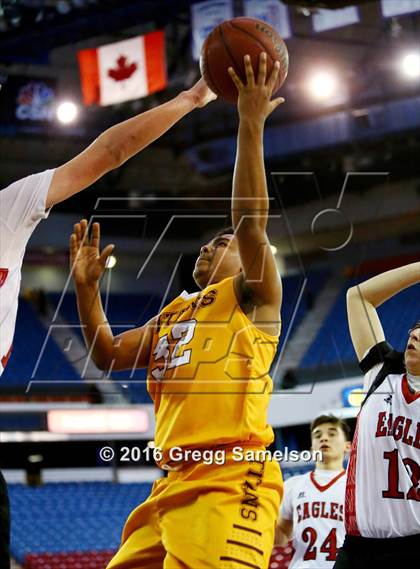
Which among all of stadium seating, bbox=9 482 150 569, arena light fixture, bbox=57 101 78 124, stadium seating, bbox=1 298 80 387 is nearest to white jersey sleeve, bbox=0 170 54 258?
stadium seating, bbox=9 482 150 569

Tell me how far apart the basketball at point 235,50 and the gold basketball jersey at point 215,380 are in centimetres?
79

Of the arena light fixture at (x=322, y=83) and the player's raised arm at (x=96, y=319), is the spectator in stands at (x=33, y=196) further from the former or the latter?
the arena light fixture at (x=322, y=83)

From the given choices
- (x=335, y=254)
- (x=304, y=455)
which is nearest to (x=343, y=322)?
(x=335, y=254)

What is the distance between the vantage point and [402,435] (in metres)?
3.77

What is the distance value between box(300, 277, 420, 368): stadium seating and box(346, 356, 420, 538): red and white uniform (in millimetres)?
10481

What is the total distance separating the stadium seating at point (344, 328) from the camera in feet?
49.7

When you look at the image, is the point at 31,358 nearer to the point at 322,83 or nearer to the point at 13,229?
the point at 322,83

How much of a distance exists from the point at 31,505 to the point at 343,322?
7.11 meters

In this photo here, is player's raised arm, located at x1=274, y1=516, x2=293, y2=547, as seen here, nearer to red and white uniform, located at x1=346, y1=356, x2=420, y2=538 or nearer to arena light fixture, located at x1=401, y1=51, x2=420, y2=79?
red and white uniform, located at x1=346, y1=356, x2=420, y2=538

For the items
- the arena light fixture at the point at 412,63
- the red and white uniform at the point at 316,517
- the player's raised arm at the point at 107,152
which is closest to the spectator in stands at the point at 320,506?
the red and white uniform at the point at 316,517

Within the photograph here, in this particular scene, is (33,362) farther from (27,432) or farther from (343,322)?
(343,322)

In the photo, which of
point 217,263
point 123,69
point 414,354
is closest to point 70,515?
point 123,69

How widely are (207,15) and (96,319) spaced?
12.0 metres

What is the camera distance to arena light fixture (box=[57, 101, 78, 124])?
1650 cm
